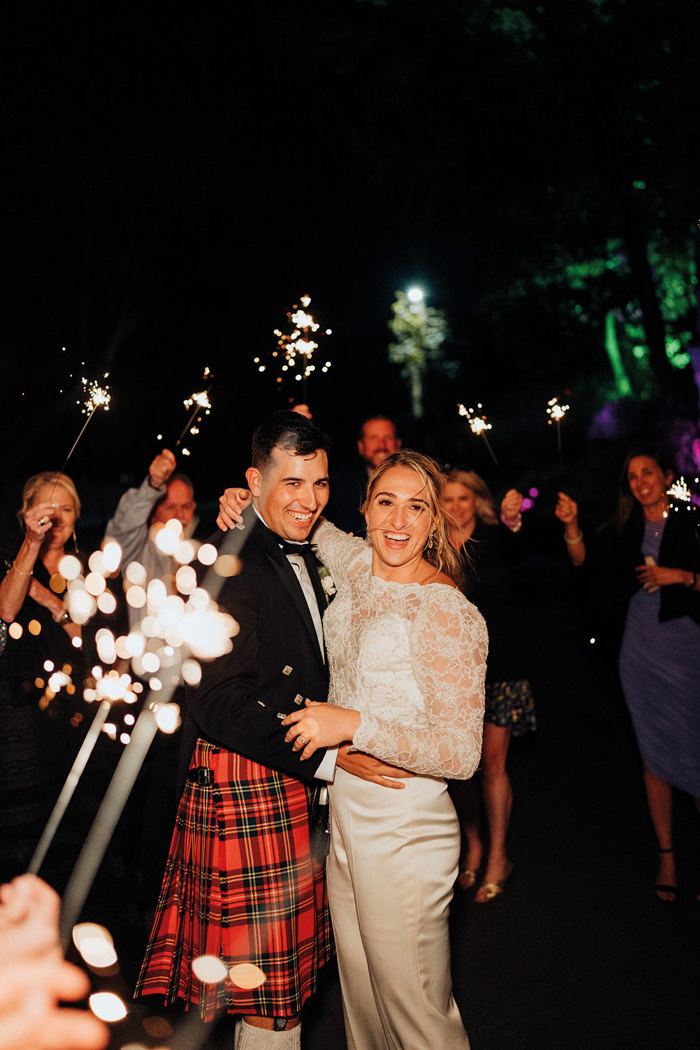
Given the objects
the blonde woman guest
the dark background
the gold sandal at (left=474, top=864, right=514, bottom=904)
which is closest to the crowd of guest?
the blonde woman guest

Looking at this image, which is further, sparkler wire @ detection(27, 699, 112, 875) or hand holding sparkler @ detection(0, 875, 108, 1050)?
sparkler wire @ detection(27, 699, 112, 875)

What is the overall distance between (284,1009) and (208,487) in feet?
127

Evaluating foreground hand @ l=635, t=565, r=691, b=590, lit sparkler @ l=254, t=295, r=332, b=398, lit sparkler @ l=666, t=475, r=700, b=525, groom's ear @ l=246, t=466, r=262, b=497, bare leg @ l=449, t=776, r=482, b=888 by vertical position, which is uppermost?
lit sparkler @ l=254, t=295, r=332, b=398

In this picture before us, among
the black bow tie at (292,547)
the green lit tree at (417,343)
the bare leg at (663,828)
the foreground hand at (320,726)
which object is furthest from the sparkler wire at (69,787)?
the green lit tree at (417,343)

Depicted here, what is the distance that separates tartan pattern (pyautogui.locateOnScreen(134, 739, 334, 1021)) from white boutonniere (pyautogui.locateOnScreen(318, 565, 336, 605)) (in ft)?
2.47

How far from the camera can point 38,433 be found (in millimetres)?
15242

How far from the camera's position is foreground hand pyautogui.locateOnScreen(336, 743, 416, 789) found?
242 cm

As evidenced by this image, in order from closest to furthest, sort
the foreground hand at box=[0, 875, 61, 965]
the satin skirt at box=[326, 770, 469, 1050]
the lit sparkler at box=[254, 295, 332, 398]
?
the foreground hand at box=[0, 875, 61, 965]
the satin skirt at box=[326, 770, 469, 1050]
the lit sparkler at box=[254, 295, 332, 398]

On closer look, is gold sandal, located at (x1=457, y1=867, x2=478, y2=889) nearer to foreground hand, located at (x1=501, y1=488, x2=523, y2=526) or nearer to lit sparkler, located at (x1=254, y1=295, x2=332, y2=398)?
foreground hand, located at (x1=501, y1=488, x2=523, y2=526)

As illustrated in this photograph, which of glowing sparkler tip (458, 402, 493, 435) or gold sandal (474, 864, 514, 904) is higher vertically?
glowing sparkler tip (458, 402, 493, 435)

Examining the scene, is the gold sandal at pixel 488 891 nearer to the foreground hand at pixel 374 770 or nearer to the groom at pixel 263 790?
the groom at pixel 263 790

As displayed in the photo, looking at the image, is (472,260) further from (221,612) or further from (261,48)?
(221,612)

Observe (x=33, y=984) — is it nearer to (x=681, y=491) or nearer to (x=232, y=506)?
(x=232, y=506)

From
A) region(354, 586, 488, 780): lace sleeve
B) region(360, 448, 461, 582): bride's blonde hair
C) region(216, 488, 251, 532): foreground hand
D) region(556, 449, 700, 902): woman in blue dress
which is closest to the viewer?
region(354, 586, 488, 780): lace sleeve
